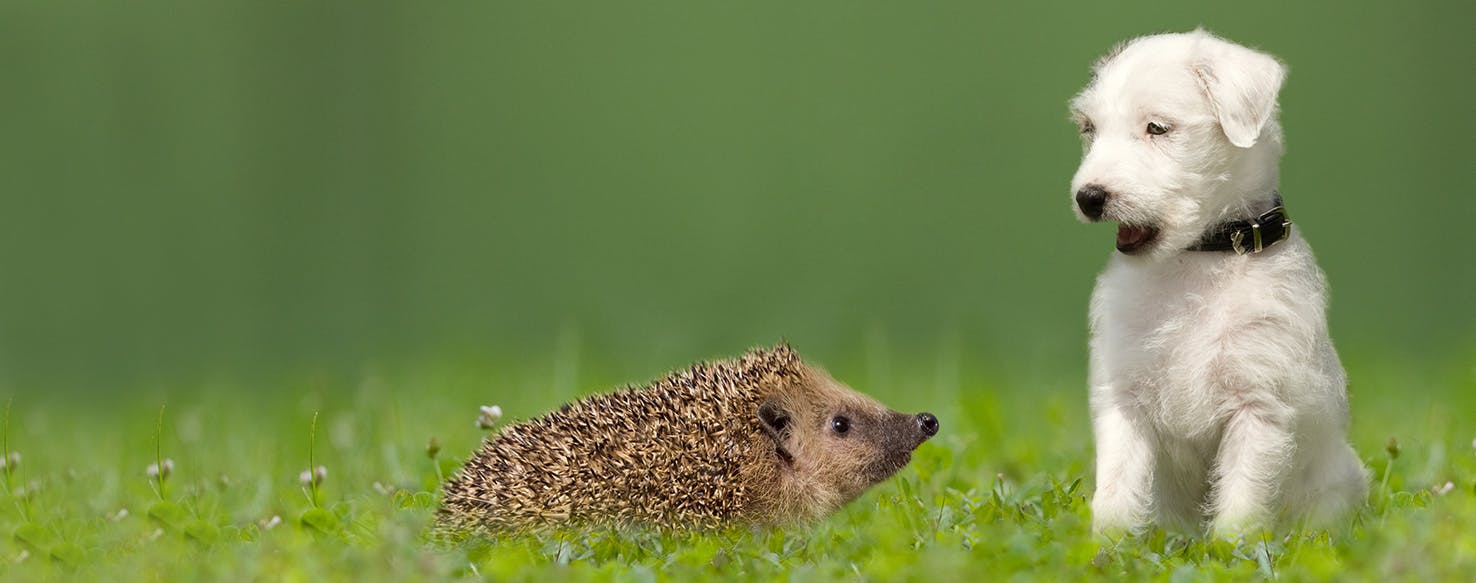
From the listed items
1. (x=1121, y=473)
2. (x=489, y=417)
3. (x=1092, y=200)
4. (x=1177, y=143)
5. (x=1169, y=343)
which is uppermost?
(x=1177, y=143)

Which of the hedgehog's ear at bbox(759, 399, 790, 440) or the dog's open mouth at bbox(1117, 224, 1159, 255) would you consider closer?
the dog's open mouth at bbox(1117, 224, 1159, 255)

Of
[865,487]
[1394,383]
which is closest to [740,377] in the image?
[865,487]

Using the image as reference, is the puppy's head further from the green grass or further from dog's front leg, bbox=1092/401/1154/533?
the green grass

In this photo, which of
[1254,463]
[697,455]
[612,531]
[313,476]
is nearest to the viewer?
[1254,463]

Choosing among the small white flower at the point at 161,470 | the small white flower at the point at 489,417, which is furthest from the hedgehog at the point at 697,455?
the small white flower at the point at 161,470

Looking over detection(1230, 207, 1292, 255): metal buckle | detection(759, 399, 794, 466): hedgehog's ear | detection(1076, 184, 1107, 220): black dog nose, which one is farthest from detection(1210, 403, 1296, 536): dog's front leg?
detection(759, 399, 794, 466): hedgehog's ear

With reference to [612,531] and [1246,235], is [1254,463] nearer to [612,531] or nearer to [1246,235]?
[1246,235]

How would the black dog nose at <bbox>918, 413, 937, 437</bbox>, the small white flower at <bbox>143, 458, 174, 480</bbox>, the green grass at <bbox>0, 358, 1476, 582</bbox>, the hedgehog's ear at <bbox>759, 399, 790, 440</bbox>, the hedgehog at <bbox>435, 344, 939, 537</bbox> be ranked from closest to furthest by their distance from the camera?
the green grass at <bbox>0, 358, 1476, 582</bbox>, the hedgehog at <bbox>435, 344, 939, 537</bbox>, the hedgehog's ear at <bbox>759, 399, 790, 440</bbox>, the small white flower at <bbox>143, 458, 174, 480</bbox>, the black dog nose at <bbox>918, 413, 937, 437</bbox>

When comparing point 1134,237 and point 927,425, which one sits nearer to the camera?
point 1134,237

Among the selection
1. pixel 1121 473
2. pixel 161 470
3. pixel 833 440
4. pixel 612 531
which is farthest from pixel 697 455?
pixel 161 470
